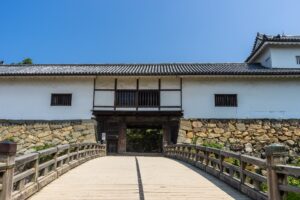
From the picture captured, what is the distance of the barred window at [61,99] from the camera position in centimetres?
1928

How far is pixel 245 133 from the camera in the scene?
18141 mm

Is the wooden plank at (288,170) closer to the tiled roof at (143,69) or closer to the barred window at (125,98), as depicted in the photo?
the tiled roof at (143,69)

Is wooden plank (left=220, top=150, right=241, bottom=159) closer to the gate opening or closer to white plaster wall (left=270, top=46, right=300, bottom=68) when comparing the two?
white plaster wall (left=270, top=46, right=300, bottom=68)

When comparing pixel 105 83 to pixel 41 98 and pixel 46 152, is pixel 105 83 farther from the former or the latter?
pixel 46 152

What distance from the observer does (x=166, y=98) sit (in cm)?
1897

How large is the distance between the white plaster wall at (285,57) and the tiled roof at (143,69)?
110 cm

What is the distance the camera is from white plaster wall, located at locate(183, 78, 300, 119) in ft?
60.6

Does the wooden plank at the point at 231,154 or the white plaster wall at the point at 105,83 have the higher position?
the white plaster wall at the point at 105,83

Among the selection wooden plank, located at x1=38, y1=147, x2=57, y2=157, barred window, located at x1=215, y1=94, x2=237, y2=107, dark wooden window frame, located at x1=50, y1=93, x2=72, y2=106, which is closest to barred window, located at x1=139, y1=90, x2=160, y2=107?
barred window, located at x1=215, y1=94, x2=237, y2=107

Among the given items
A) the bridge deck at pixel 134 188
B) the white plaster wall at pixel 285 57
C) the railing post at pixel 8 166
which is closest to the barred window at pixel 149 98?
the white plaster wall at pixel 285 57

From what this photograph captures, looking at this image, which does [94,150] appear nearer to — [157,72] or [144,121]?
[144,121]

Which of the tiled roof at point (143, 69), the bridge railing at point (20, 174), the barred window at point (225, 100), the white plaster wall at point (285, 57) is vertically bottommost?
the bridge railing at point (20, 174)

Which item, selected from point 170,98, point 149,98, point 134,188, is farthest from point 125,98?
point 134,188

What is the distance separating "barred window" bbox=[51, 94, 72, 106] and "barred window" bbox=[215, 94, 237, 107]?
394 inches
